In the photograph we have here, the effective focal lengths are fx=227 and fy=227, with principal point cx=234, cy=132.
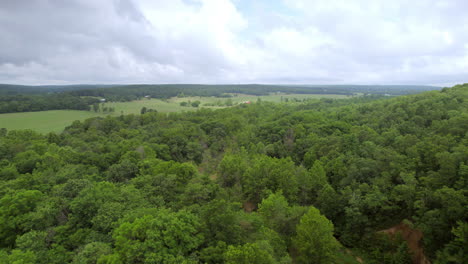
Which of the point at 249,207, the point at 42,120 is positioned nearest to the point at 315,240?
the point at 249,207

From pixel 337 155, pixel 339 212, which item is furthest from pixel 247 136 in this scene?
pixel 339 212

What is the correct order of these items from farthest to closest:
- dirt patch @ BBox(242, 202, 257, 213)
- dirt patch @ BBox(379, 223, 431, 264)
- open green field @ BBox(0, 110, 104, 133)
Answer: open green field @ BBox(0, 110, 104, 133) → dirt patch @ BBox(242, 202, 257, 213) → dirt patch @ BBox(379, 223, 431, 264)

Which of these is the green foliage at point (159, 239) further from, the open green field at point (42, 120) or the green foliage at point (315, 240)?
the open green field at point (42, 120)

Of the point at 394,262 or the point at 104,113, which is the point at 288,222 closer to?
the point at 394,262

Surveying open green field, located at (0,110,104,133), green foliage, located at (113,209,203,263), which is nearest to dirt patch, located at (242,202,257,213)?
green foliage, located at (113,209,203,263)

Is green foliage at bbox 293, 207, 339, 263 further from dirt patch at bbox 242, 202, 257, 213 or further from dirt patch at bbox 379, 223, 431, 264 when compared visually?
dirt patch at bbox 242, 202, 257, 213

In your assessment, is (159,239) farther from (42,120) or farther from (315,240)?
(42,120)
